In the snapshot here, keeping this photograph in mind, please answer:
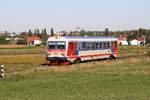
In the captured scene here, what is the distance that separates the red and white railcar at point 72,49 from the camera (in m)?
36.7

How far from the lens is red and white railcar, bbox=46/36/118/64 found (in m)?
36.7

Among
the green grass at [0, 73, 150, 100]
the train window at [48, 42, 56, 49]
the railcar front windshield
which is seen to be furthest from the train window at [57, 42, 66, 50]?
the green grass at [0, 73, 150, 100]

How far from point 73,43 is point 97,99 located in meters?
24.1

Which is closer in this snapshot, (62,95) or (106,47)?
(62,95)

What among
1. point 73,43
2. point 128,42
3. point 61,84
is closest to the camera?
point 61,84

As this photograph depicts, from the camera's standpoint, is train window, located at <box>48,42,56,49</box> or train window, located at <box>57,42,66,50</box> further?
train window, located at <box>48,42,56,49</box>

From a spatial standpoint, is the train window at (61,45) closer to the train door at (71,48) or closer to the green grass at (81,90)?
the train door at (71,48)

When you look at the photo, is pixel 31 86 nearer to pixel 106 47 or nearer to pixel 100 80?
pixel 100 80

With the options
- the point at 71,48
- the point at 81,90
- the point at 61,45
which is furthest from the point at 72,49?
the point at 81,90

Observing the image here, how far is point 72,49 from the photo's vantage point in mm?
37094

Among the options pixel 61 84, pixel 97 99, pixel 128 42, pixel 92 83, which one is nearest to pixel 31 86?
pixel 61 84

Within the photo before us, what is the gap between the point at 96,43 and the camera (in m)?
41.3

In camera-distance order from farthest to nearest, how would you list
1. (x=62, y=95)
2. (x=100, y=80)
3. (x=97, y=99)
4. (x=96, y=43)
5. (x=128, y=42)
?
(x=128, y=42), (x=96, y=43), (x=100, y=80), (x=62, y=95), (x=97, y=99)

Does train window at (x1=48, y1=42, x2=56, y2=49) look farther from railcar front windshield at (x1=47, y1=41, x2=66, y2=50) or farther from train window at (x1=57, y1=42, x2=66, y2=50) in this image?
train window at (x1=57, y1=42, x2=66, y2=50)
